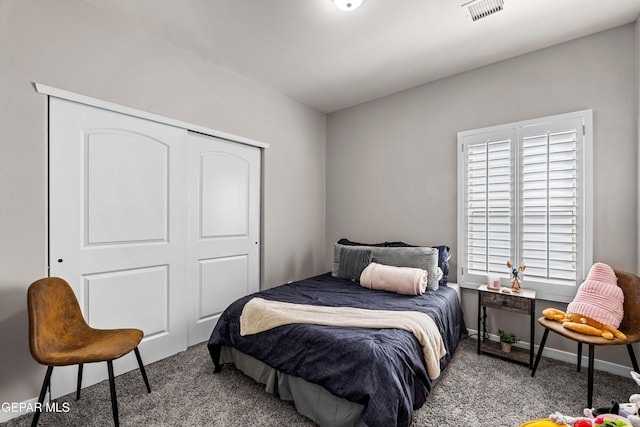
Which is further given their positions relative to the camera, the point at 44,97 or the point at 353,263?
the point at 353,263

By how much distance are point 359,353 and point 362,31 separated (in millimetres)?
2342

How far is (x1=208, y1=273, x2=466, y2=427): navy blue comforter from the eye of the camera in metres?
1.52

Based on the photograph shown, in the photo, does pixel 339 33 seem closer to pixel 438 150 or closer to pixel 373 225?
pixel 438 150

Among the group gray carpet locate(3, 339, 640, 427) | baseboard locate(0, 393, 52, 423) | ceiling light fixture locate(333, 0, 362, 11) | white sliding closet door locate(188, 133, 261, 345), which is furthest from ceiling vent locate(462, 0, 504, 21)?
baseboard locate(0, 393, 52, 423)

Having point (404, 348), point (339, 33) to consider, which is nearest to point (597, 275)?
point (404, 348)

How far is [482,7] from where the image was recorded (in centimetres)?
209

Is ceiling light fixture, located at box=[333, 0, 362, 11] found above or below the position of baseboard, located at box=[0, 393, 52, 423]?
above

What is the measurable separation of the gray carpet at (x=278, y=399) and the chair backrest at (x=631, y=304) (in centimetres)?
43

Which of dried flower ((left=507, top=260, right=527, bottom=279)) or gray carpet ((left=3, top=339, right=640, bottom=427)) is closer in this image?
gray carpet ((left=3, top=339, right=640, bottom=427))

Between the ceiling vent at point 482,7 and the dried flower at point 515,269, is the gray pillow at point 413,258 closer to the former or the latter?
the dried flower at point 515,269

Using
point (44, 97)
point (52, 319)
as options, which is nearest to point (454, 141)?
point (44, 97)

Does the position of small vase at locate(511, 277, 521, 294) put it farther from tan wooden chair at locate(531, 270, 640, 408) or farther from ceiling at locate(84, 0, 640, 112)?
ceiling at locate(84, 0, 640, 112)

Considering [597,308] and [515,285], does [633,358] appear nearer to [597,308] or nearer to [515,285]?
[597,308]

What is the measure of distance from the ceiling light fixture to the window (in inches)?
65.6
